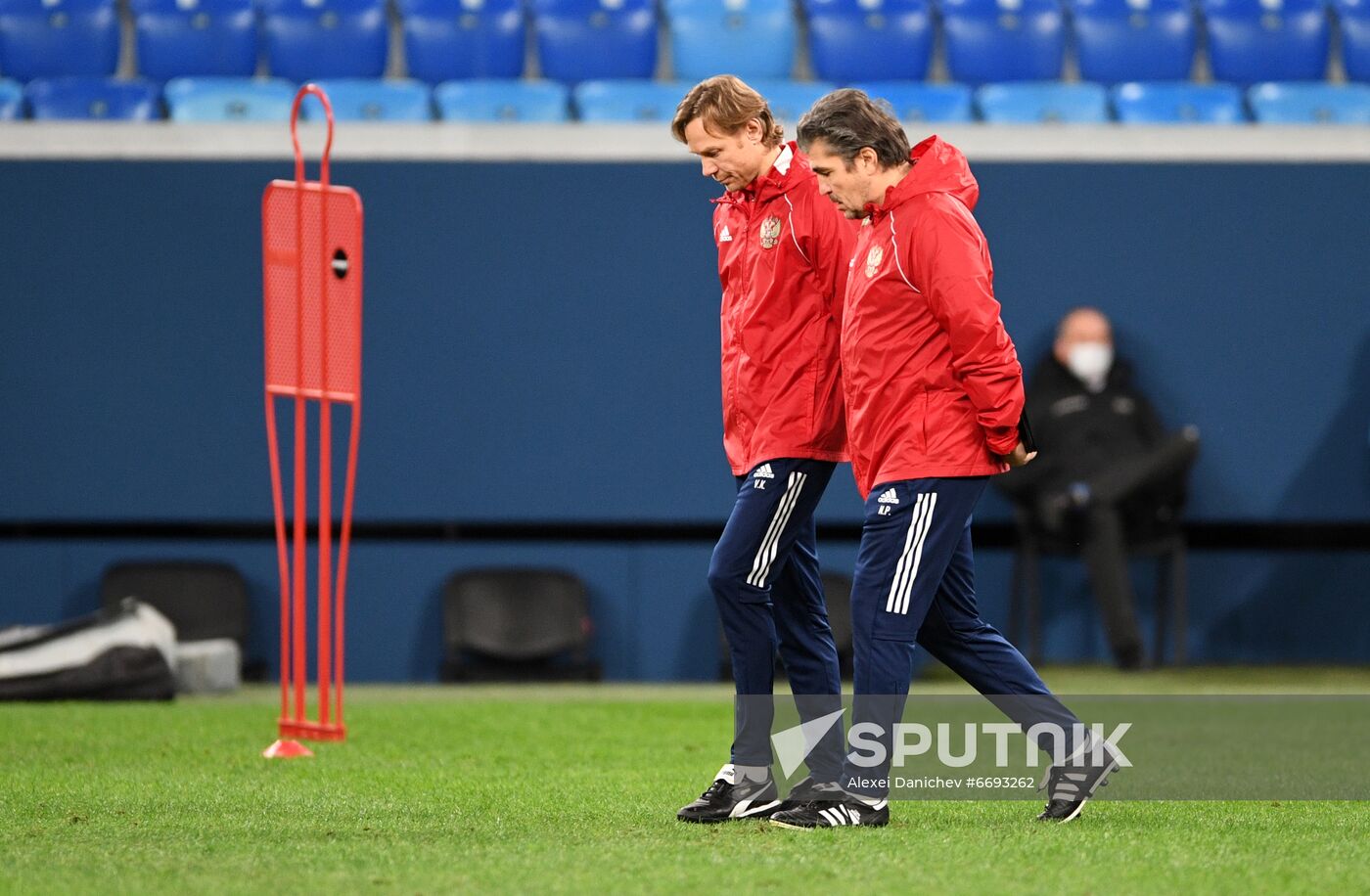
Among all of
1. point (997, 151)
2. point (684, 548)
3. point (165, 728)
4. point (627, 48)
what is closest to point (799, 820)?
point (165, 728)

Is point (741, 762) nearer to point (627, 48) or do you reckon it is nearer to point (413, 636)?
point (413, 636)

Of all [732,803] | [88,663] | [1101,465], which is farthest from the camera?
[1101,465]

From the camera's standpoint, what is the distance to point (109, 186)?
7797 mm

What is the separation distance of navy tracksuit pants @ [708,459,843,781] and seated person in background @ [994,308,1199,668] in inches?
154

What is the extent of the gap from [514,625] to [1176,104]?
4752 millimetres

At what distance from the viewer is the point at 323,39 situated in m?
9.79

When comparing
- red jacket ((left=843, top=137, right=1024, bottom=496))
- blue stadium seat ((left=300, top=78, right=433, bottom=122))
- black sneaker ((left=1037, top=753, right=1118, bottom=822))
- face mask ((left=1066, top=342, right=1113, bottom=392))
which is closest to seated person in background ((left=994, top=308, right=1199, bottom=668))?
face mask ((left=1066, top=342, right=1113, bottom=392))

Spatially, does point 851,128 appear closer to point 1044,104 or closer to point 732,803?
point 732,803

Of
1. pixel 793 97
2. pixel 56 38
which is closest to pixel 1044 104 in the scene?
pixel 793 97

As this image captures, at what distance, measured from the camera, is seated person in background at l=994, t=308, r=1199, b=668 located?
7.51m

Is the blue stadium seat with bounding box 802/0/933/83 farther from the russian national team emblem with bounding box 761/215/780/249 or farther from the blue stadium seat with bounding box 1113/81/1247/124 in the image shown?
the russian national team emblem with bounding box 761/215/780/249

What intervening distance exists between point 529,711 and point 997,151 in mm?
3516

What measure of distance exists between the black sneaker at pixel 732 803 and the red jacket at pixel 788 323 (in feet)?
2.25

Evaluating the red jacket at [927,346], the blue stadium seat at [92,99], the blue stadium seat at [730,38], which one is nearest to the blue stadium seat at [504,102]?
the blue stadium seat at [730,38]
